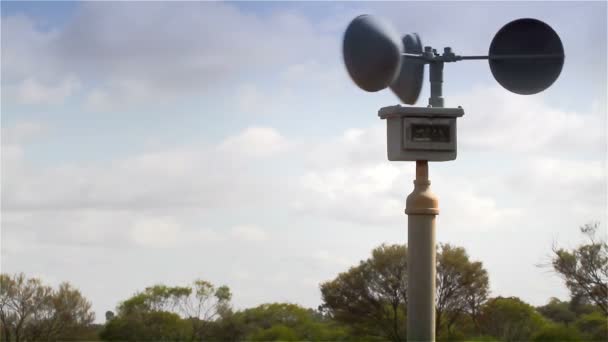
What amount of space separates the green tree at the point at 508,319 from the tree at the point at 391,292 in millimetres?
590

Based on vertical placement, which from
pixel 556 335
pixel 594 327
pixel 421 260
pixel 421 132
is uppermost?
pixel 421 132

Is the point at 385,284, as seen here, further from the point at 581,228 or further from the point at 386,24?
the point at 386,24

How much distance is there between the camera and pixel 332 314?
38.2 metres

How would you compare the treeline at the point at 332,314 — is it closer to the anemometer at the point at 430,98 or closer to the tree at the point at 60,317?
the tree at the point at 60,317

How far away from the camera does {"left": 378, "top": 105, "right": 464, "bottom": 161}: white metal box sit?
11.3 m

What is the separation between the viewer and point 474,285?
1432 inches

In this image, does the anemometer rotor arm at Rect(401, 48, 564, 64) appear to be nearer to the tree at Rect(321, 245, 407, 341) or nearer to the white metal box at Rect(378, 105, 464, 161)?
the white metal box at Rect(378, 105, 464, 161)

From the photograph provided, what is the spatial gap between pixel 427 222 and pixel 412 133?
3.40 ft

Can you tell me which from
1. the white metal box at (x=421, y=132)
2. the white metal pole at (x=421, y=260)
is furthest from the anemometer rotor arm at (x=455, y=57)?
the white metal pole at (x=421, y=260)

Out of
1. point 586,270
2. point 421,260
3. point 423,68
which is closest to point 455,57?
point 423,68

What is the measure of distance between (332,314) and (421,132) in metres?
27.6

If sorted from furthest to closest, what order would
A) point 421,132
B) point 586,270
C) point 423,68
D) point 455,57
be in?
1. point 586,270
2. point 423,68
3. point 455,57
4. point 421,132

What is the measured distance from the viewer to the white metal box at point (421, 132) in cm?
1128

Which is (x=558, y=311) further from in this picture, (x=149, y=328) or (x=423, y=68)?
(x=423, y=68)
